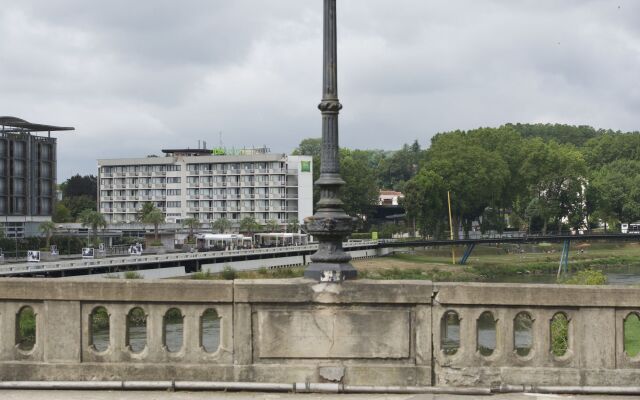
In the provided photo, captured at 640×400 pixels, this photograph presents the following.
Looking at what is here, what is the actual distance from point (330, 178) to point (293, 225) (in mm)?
120979

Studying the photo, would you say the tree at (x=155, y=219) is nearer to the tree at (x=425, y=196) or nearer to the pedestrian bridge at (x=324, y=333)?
the tree at (x=425, y=196)

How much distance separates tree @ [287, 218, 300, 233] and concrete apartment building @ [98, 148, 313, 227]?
1.07m

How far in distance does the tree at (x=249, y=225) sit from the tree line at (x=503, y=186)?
18.2 metres

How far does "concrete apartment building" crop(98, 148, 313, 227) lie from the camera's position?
439ft

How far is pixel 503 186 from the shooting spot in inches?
4801

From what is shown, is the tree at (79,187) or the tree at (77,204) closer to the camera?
the tree at (77,204)

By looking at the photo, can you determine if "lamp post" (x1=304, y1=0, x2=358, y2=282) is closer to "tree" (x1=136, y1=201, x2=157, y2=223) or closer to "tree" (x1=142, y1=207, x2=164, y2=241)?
"tree" (x1=142, y1=207, x2=164, y2=241)

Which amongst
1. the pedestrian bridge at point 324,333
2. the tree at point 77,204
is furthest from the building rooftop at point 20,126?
the pedestrian bridge at point 324,333

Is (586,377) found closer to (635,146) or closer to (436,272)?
(436,272)

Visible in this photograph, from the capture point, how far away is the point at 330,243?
34.9ft

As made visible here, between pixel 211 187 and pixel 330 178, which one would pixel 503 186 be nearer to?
pixel 211 187

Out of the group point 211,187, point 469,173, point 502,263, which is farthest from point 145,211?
point 502,263

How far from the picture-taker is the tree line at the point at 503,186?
380 feet

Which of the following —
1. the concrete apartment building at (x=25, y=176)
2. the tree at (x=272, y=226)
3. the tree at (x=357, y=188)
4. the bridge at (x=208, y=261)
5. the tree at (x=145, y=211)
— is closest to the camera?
the bridge at (x=208, y=261)
